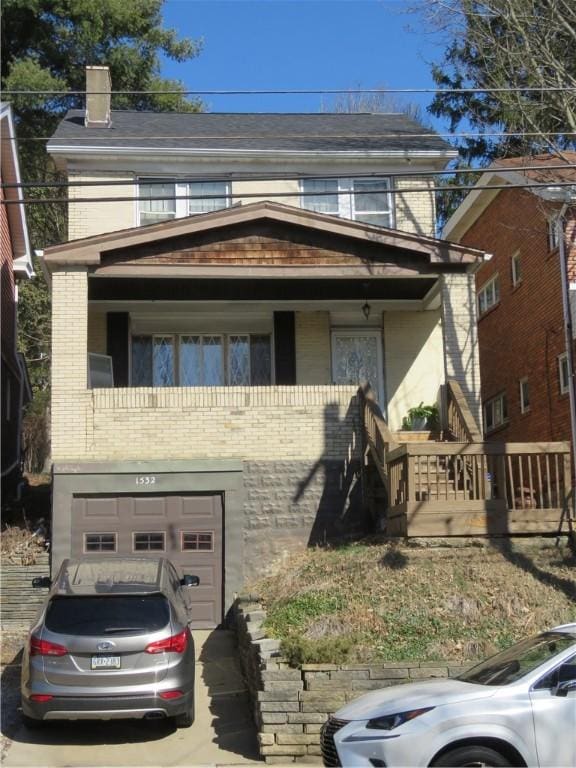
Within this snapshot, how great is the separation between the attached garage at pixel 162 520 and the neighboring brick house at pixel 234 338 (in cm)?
3

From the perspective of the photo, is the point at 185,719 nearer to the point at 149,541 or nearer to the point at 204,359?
the point at 149,541

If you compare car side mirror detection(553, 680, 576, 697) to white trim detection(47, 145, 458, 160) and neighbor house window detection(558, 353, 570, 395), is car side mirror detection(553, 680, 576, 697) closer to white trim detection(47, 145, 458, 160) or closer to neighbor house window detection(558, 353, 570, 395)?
neighbor house window detection(558, 353, 570, 395)

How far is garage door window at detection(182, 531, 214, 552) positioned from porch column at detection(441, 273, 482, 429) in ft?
16.4

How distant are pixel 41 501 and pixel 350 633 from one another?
35.3 ft

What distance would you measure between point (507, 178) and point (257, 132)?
5.61 metres

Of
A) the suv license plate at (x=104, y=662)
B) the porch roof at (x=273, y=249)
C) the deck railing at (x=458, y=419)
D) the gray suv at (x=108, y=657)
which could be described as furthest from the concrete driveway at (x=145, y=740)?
the porch roof at (x=273, y=249)

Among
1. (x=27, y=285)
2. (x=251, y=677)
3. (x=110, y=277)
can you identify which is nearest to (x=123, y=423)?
(x=110, y=277)

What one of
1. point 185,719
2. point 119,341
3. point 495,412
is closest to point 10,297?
point 119,341

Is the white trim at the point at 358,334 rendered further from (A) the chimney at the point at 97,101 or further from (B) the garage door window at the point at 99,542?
(A) the chimney at the point at 97,101

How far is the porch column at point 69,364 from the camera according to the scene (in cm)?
1611

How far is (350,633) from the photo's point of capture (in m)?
11.4

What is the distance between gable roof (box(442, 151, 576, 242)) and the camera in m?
17.4

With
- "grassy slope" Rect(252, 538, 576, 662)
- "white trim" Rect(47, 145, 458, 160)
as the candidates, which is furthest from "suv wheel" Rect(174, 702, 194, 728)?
"white trim" Rect(47, 145, 458, 160)

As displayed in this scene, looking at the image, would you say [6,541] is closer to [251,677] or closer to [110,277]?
[110,277]
